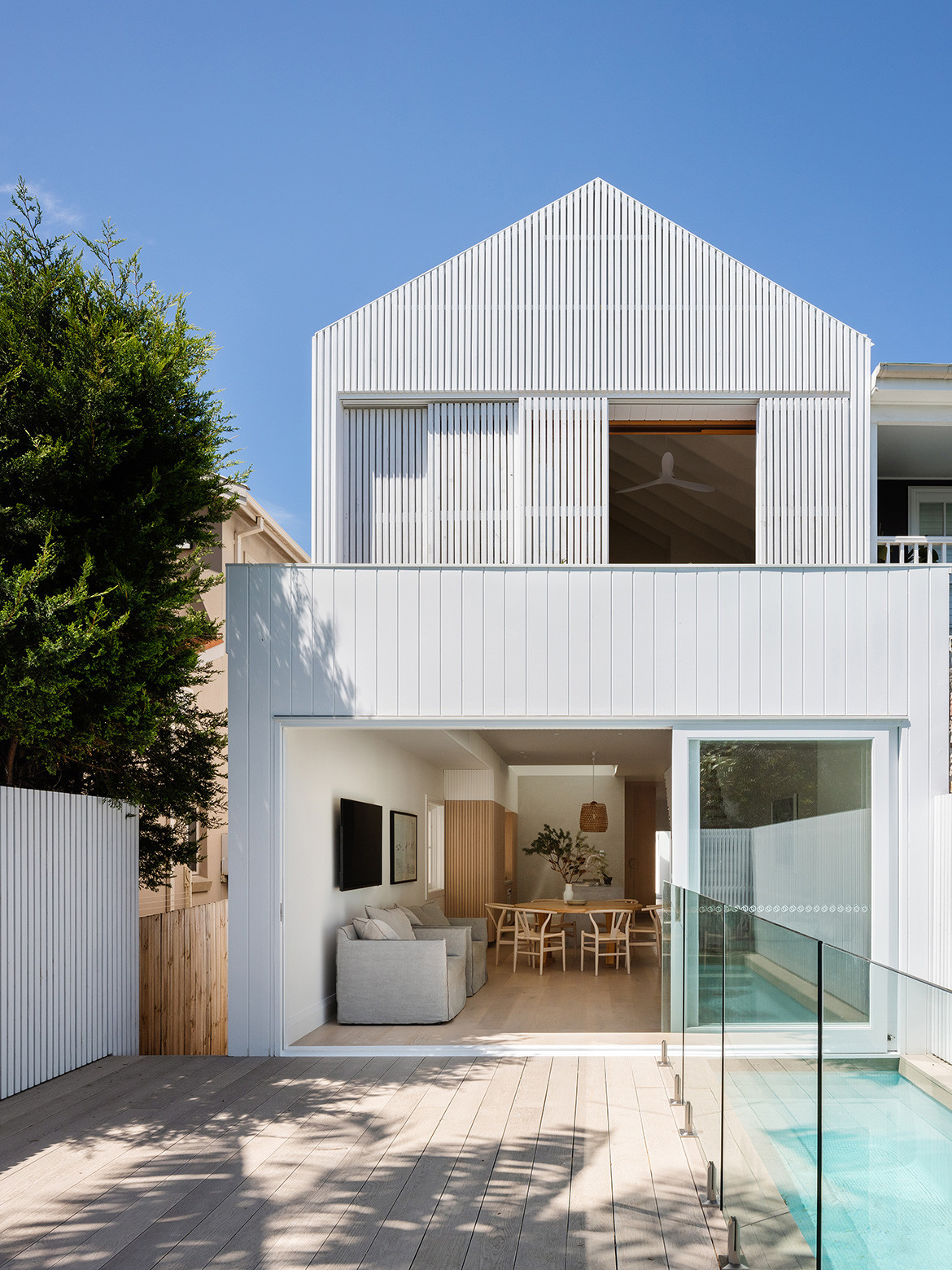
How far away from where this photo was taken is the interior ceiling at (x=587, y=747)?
39.3ft

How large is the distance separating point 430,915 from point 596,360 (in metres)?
6.19

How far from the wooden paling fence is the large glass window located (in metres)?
3.67

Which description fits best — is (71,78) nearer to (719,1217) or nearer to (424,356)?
(424,356)

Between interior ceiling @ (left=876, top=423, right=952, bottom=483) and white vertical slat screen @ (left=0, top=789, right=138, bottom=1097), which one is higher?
interior ceiling @ (left=876, top=423, right=952, bottom=483)

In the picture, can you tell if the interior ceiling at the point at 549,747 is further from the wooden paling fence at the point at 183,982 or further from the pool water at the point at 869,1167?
the pool water at the point at 869,1167

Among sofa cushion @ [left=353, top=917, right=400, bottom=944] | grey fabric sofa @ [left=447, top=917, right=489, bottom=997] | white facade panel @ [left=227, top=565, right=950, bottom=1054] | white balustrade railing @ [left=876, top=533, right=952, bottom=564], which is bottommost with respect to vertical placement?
grey fabric sofa @ [left=447, top=917, right=489, bottom=997]

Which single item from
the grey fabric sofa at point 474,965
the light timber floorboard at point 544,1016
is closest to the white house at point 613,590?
the light timber floorboard at point 544,1016

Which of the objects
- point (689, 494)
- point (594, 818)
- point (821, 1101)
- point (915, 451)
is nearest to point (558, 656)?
Answer: point (821, 1101)

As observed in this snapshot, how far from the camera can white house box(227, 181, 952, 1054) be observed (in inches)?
289

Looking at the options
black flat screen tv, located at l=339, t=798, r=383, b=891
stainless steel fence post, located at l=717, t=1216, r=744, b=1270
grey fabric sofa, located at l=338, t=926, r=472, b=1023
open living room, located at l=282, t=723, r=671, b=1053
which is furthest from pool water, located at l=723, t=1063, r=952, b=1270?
black flat screen tv, located at l=339, t=798, r=383, b=891

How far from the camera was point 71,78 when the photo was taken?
17.8m

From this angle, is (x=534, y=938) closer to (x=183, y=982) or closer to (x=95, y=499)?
(x=183, y=982)

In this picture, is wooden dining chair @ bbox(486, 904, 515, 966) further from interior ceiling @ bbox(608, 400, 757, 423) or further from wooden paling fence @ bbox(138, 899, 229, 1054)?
interior ceiling @ bbox(608, 400, 757, 423)

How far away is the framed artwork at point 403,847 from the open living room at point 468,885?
47mm
